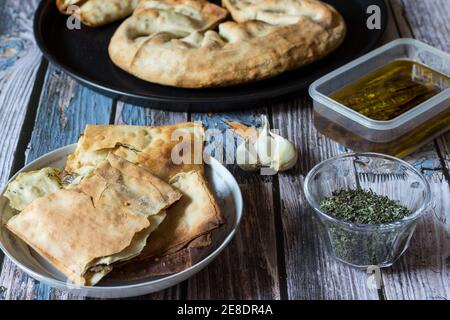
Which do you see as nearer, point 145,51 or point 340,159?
point 340,159

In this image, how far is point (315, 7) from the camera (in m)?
2.19

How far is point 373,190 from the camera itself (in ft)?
5.29

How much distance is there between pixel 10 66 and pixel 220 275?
123 centimetres

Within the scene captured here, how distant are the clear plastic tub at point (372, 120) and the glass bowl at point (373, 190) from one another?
0.13 metres

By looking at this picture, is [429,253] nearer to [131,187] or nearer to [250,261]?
[250,261]

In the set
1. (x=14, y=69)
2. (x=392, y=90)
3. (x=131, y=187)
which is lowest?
(x=14, y=69)

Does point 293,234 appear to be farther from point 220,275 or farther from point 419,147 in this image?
point 419,147

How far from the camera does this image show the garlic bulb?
1.74 metres

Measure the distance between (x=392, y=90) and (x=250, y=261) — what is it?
0.70 m

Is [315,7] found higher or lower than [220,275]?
higher

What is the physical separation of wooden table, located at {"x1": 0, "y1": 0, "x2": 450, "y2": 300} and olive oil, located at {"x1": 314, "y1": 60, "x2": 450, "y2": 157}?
2.0 inches

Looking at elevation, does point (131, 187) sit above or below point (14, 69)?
above

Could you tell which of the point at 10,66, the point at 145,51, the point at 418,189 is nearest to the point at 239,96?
the point at 145,51

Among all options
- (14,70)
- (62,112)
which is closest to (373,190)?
(62,112)
